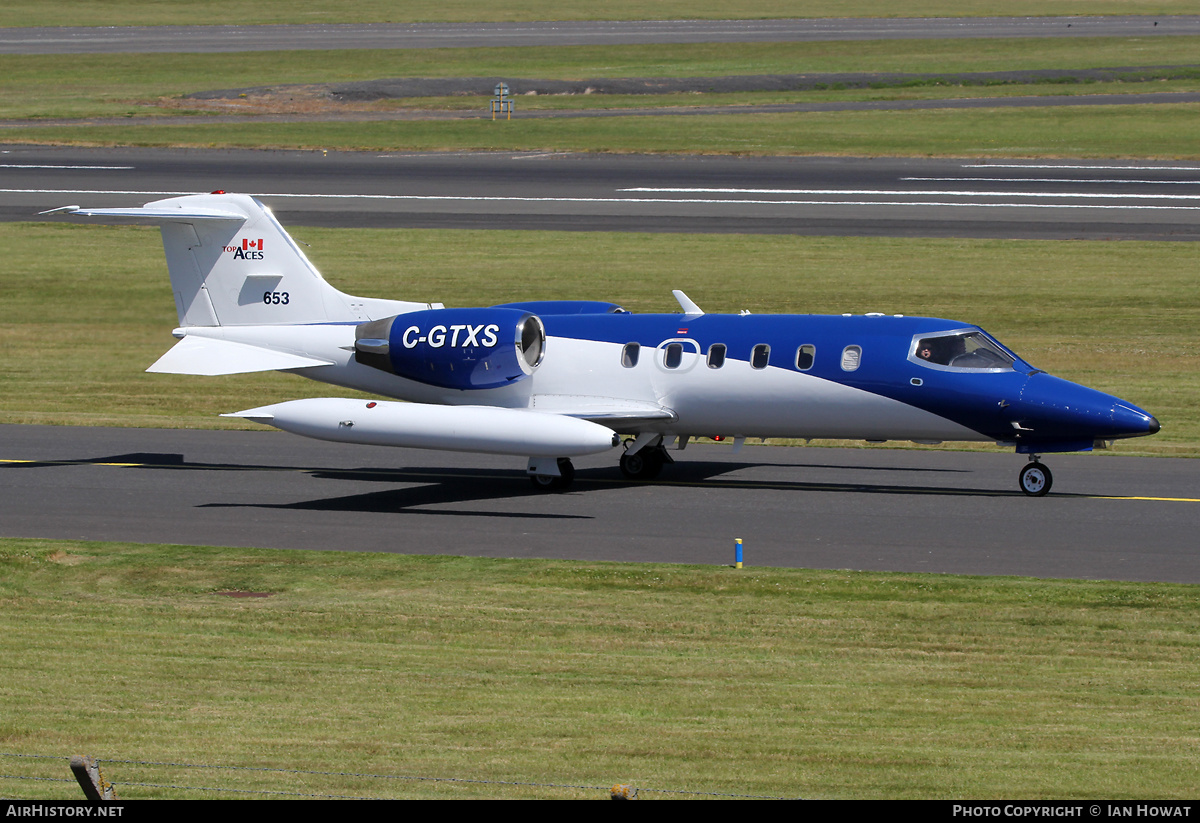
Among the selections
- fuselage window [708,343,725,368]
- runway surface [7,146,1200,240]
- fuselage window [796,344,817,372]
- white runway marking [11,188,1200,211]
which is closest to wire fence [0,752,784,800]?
fuselage window [796,344,817,372]

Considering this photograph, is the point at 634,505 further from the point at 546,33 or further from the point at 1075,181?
the point at 546,33

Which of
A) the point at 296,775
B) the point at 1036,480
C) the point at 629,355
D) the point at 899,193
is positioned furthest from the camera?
the point at 899,193

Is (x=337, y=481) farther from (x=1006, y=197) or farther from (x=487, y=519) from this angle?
(x=1006, y=197)

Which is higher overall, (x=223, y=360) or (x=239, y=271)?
(x=239, y=271)

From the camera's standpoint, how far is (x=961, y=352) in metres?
22.5

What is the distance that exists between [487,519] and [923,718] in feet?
33.5

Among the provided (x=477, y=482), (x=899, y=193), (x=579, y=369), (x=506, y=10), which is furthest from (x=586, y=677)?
(x=506, y=10)

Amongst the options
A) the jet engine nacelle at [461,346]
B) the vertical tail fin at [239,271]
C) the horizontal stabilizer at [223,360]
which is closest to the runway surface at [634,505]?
the horizontal stabilizer at [223,360]

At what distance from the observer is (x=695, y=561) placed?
19.0 m

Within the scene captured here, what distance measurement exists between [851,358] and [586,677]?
32.7 feet

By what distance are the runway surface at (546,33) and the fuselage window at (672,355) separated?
243 ft

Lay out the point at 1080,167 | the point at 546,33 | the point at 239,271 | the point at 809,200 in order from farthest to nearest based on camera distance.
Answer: the point at 546,33 < the point at 1080,167 < the point at 809,200 < the point at 239,271

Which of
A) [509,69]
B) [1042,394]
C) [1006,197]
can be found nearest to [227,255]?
[1042,394]

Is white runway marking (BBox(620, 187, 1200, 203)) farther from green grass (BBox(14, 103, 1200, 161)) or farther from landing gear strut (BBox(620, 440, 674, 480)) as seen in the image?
landing gear strut (BBox(620, 440, 674, 480))
